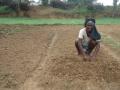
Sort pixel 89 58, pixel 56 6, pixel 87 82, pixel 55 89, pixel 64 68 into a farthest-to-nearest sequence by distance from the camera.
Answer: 1. pixel 56 6
2. pixel 89 58
3. pixel 64 68
4. pixel 87 82
5. pixel 55 89

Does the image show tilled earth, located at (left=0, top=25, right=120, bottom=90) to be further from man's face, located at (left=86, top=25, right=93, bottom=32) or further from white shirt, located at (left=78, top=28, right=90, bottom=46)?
man's face, located at (left=86, top=25, right=93, bottom=32)

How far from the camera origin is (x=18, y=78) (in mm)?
7844

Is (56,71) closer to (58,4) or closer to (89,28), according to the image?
(89,28)

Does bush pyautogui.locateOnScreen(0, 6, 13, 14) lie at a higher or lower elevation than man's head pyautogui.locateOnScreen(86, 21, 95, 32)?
lower

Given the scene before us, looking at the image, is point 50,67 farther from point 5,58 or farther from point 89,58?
point 5,58

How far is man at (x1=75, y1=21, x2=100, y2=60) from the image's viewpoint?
9.45 meters

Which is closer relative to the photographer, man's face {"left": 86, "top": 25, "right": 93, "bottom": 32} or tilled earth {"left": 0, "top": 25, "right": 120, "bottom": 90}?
tilled earth {"left": 0, "top": 25, "right": 120, "bottom": 90}

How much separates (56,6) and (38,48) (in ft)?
114

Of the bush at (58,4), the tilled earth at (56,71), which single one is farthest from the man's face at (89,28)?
the bush at (58,4)

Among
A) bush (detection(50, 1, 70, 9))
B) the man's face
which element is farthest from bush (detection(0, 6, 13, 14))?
the man's face

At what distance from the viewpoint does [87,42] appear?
9.97 m

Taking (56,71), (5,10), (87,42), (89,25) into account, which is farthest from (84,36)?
(5,10)

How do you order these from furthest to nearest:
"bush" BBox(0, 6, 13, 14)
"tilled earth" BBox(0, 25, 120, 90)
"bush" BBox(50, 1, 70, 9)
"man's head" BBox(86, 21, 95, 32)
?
"bush" BBox(50, 1, 70, 9), "bush" BBox(0, 6, 13, 14), "man's head" BBox(86, 21, 95, 32), "tilled earth" BBox(0, 25, 120, 90)

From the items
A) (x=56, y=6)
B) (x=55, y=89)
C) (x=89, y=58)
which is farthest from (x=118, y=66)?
(x=56, y=6)
